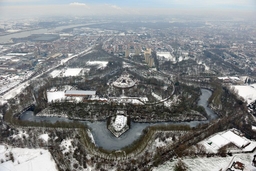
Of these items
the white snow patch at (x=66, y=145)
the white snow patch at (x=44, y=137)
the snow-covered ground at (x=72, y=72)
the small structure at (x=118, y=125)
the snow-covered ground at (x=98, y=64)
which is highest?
the snow-covered ground at (x=98, y=64)

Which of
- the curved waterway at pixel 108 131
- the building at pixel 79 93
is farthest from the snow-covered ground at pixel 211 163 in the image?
the building at pixel 79 93

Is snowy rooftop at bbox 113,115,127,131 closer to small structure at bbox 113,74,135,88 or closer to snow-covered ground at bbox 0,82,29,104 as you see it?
small structure at bbox 113,74,135,88

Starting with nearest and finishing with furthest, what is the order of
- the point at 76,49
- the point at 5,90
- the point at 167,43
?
the point at 5,90 → the point at 76,49 → the point at 167,43

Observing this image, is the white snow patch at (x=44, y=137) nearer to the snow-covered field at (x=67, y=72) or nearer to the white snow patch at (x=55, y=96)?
the white snow patch at (x=55, y=96)

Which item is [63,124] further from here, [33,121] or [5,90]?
[5,90]

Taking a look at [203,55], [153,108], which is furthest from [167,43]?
[153,108]

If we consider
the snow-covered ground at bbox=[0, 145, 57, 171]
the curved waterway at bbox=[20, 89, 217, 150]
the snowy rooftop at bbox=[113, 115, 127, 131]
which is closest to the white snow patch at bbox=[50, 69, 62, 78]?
the curved waterway at bbox=[20, 89, 217, 150]

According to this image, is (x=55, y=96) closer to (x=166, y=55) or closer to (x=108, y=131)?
(x=108, y=131)

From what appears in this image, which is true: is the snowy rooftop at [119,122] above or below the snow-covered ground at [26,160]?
above
